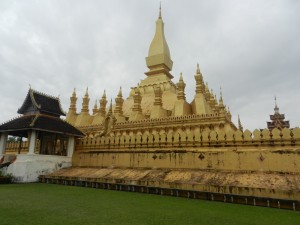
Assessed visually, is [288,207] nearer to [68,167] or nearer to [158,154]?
[158,154]

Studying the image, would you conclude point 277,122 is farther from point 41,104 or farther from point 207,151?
point 41,104

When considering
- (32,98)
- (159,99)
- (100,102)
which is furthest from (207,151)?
(100,102)

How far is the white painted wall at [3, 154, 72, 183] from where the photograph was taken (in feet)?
40.2

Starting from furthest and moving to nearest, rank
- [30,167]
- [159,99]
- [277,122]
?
[277,122], [159,99], [30,167]

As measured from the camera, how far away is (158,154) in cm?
1137

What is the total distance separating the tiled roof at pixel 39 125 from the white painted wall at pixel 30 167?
1.54 meters

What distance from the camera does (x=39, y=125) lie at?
13055 mm

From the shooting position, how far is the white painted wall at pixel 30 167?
1224 cm

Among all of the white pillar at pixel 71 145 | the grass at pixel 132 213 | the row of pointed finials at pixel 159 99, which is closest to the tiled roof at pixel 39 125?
the white pillar at pixel 71 145

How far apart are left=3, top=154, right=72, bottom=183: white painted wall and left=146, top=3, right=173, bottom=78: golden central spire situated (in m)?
21.0

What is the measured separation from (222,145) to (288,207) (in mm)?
3946

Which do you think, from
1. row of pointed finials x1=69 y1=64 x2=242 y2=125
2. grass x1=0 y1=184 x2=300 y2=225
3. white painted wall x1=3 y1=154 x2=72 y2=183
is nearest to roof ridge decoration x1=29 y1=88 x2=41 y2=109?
white painted wall x1=3 y1=154 x2=72 y2=183

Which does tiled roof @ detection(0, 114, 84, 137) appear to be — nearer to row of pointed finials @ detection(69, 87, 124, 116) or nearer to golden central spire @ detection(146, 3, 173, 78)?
row of pointed finials @ detection(69, 87, 124, 116)

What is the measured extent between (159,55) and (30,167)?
75.5ft
